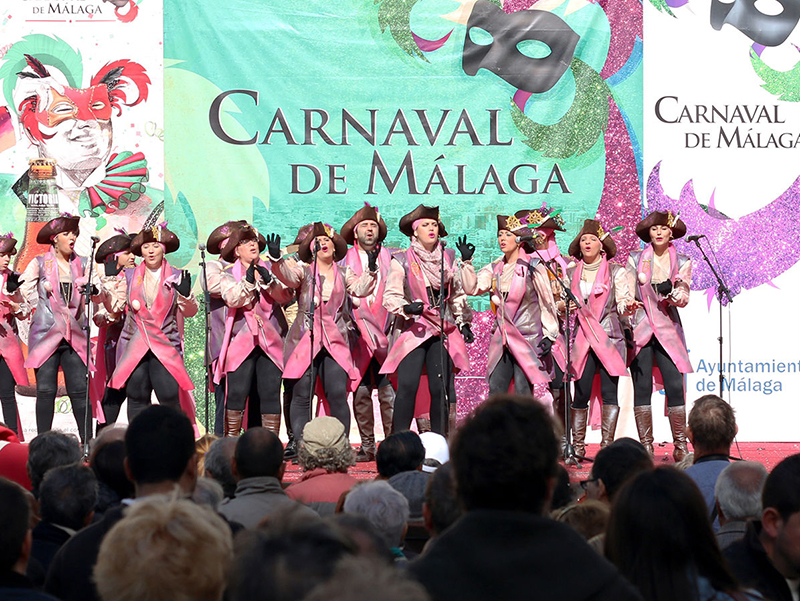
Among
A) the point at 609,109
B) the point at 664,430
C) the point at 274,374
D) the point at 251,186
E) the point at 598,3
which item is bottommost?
the point at 664,430

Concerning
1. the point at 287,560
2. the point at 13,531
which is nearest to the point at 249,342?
the point at 13,531

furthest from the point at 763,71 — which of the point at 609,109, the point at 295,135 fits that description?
the point at 295,135

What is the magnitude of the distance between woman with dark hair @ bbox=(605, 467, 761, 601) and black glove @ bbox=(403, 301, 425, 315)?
506cm

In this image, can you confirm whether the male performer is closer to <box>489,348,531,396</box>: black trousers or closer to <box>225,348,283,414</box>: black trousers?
<box>225,348,283,414</box>: black trousers

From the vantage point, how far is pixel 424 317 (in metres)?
7.32

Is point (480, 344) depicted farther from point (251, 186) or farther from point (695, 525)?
point (695, 525)

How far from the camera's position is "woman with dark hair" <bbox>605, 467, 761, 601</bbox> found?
1967 mm

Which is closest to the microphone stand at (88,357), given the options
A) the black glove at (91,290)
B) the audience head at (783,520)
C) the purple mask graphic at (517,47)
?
the black glove at (91,290)

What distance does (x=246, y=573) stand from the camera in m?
1.41

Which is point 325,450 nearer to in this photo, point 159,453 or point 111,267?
point 159,453

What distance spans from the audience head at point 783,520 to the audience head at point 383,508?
36.6 inches

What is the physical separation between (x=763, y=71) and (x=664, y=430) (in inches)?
125

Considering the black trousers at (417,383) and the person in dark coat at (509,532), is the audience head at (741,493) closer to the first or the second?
→ the person in dark coat at (509,532)

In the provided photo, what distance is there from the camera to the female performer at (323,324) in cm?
754
